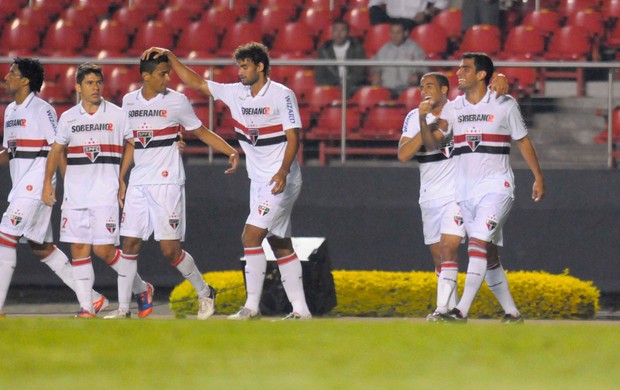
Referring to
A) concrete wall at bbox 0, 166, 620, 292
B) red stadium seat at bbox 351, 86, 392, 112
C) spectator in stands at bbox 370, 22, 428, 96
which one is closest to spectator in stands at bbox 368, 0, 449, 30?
spectator in stands at bbox 370, 22, 428, 96

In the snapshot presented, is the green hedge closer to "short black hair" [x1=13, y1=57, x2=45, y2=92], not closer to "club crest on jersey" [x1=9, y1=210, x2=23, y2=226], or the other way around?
"club crest on jersey" [x1=9, y1=210, x2=23, y2=226]

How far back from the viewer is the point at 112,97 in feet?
47.1

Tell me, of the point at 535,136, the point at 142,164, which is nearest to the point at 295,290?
the point at 142,164

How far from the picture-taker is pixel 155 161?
430 inches

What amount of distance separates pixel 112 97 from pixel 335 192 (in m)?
2.60

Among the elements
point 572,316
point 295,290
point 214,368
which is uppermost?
point 214,368

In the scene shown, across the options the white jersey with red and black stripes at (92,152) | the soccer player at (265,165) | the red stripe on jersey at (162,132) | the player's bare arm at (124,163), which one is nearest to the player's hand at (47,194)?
the white jersey with red and black stripes at (92,152)

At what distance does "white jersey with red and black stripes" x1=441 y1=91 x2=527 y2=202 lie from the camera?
1033cm

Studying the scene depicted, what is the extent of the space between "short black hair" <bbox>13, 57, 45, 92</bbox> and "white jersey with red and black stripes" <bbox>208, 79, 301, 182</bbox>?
190 cm

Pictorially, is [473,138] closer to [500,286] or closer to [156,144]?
[500,286]

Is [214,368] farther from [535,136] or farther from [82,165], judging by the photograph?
[535,136]

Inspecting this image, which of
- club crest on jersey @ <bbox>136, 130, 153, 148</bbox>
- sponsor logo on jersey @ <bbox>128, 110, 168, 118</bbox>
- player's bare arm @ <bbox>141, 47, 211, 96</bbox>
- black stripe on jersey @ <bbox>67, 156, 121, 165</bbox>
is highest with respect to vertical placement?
player's bare arm @ <bbox>141, 47, 211, 96</bbox>

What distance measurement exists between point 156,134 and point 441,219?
244 cm

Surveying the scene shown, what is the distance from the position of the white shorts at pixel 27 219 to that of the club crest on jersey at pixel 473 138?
356cm
